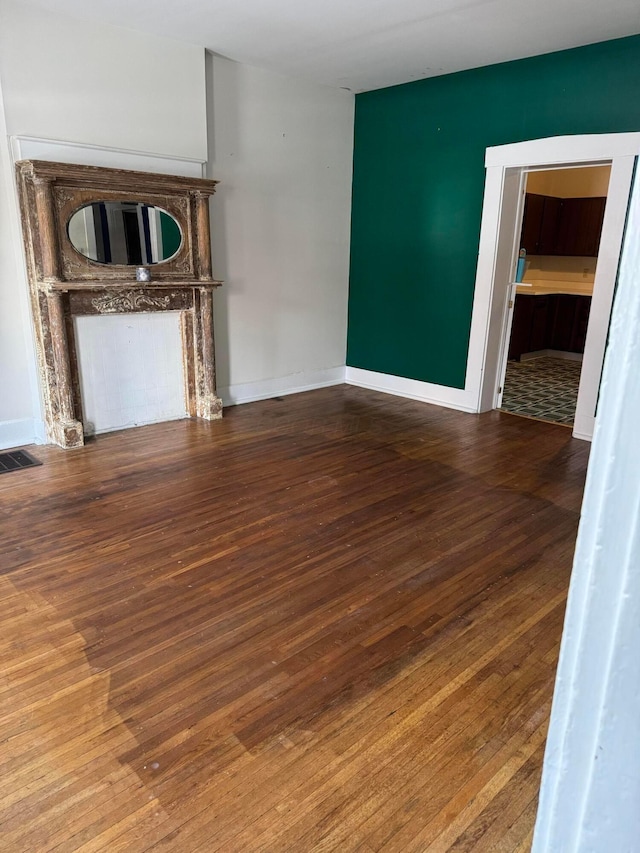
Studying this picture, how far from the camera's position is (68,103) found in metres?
4.11

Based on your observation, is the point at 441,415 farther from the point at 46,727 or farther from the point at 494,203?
the point at 46,727

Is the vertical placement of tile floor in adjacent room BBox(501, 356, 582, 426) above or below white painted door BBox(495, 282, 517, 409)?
below

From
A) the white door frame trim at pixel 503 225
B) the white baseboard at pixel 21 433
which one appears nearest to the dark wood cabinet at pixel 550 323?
the white door frame trim at pixel 503 225

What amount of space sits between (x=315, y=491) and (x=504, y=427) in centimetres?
222

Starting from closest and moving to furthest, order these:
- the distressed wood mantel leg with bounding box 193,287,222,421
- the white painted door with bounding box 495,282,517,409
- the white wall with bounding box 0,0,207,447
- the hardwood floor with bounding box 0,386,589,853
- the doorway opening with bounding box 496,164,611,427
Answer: the hardwood floor with bounding box 0,386,589,853 → the white wall with bounding box 0,0,207,447 → the distressed wood mantel leg with bounding box 193,287,222,421 → the white painted door with bounding box 495,282,517,409 → the doorway opening with bounding box 496,164,611,427

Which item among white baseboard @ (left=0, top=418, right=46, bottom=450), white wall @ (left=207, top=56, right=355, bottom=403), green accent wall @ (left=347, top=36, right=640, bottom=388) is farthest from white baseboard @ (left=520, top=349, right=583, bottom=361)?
white baseboard @ (left=0, top=418, right=46, bottom=450)

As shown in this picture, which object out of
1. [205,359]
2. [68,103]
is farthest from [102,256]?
[205,359]

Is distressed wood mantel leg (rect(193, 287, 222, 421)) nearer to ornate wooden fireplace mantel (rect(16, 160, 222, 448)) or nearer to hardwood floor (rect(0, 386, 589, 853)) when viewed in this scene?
ornate wooden fireplace mantel (rect(16, 160, 222, 448))

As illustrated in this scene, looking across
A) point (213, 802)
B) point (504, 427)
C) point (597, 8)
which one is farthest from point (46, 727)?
point (597, 8)

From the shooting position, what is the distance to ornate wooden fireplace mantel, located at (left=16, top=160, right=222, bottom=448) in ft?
13.4

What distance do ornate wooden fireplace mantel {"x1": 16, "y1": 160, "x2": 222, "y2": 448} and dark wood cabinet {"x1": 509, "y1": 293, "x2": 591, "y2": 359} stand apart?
4602mm

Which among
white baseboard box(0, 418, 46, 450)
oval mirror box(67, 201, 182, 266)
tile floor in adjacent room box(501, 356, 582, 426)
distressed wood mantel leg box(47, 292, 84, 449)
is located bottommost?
tile floor in adjacent room box(501, 356, 582, 426)

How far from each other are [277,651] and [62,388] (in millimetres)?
2930

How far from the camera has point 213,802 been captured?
165 centimetres
